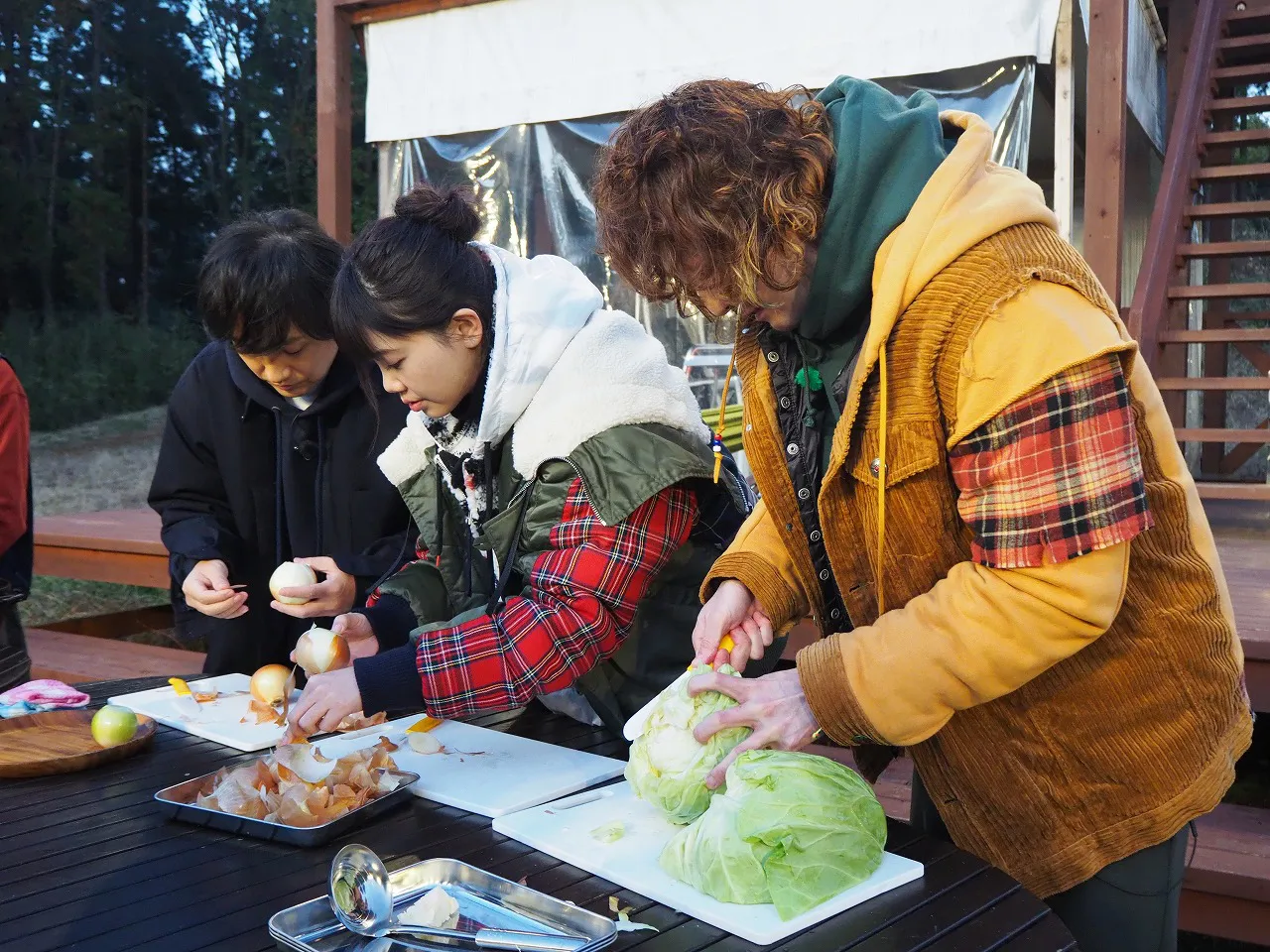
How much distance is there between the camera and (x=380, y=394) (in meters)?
2.95

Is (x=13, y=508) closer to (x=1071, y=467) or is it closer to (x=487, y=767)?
(x=487, y=767)

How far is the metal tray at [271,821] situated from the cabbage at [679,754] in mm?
390

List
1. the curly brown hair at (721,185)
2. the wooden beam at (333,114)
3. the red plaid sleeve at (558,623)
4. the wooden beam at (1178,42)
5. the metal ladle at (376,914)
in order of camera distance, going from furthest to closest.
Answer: the wooden beam at (1178,42) → the wooden beam at (333,114) → the red plaid sleeve at (558,623) → the curly brown hair at (721,185) → the metal ladle at (376,914)

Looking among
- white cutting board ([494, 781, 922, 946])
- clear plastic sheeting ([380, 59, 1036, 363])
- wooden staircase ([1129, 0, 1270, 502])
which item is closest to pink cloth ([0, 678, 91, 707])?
white cutting board ([494, 781, 922, 946])

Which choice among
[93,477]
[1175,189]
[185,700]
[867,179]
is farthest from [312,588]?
[93,477]

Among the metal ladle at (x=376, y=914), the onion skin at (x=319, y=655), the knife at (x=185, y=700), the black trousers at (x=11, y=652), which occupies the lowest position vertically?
the black trousers at (x=11, y=652)

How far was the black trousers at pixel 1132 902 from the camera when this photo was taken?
5.57ft

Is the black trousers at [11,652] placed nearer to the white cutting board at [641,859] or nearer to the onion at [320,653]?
the onion at [320,653]

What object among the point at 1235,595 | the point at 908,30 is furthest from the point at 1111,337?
the point at 908,30

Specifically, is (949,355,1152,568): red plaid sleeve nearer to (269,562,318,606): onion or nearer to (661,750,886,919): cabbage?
(661,750,886,919): cabbage

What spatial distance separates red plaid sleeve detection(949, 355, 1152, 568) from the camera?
1.43 metres

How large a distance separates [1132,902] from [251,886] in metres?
1.28

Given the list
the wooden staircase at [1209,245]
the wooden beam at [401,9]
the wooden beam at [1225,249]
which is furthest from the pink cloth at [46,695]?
the wooden beam at [1225,249]

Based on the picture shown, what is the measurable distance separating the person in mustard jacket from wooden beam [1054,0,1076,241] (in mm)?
4006
